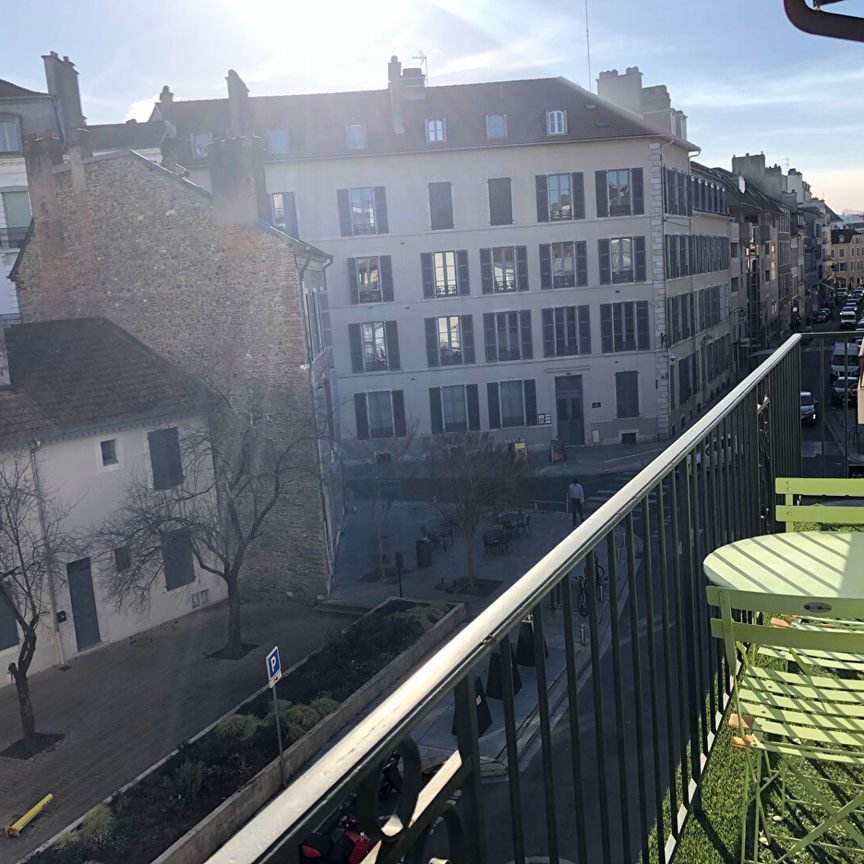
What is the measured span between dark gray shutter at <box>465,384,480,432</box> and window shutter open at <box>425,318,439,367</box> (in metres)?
1.64

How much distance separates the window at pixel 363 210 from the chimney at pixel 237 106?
4.28 m

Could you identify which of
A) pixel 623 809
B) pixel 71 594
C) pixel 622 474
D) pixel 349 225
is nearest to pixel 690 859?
pixel 623 809

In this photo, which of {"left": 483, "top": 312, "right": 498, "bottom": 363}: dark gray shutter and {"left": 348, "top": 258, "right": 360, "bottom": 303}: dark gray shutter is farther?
{"left": 483, "top": 312, "right": 498, "bottom": 363}: dark gray shutter

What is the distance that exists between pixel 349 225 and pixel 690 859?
33.8 metres

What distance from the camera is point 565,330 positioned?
36.5 metres

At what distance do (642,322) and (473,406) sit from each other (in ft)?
24.8

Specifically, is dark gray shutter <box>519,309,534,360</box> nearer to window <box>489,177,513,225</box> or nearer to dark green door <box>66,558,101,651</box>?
window <box>489,177,513,225</box>

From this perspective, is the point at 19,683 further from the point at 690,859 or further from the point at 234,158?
the point at 690,859

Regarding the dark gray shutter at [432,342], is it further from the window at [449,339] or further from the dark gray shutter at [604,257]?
the dark gray shutter at [604,257]

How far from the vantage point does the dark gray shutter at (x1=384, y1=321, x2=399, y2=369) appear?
35.8m

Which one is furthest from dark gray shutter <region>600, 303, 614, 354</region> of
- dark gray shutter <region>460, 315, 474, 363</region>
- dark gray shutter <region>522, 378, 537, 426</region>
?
dark gray shutter <region>460, 315, 474, 363</region>

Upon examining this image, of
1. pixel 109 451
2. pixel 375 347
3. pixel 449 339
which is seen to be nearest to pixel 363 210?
pixel 375 347

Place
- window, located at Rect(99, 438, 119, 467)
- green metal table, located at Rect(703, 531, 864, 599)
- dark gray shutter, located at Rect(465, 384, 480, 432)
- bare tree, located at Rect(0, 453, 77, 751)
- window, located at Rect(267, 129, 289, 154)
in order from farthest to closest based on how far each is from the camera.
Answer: dark gray shutter, located at Rect(465, 384, 480, 432), window, located at Rect(267, 129, 289, 154), window, located at Rect(99, 438, 119, 467), bare tree, located at Rect(0, 453, 77, 751), green metal table, located at Rect(703, 531, 864, 599)

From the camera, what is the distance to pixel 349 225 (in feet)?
116
